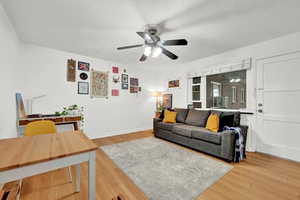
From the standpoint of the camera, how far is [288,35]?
2467 millimetres

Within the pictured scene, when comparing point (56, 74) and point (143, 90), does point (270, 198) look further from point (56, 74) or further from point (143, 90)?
point (56, 74)

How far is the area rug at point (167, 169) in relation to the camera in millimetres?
1617

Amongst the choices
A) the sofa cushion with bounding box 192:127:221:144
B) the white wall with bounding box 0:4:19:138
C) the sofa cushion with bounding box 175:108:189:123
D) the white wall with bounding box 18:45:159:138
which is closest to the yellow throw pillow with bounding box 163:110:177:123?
the sofa cushion with bounding box 175:108:189:123

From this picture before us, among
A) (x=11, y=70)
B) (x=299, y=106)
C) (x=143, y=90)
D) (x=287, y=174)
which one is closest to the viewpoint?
(x=287, y=174)

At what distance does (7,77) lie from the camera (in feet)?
6.52

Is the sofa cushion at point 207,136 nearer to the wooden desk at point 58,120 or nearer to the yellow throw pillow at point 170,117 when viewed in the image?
the yellow throw pillow at point 170,117

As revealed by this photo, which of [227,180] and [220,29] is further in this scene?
[220,29]

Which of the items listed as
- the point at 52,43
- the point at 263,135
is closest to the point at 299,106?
the point at 263,135

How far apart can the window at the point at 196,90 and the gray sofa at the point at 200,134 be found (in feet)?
1.96

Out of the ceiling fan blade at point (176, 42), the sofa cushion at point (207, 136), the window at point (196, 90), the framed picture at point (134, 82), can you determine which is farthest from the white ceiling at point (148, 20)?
the sofa cushion at point (207, 136)

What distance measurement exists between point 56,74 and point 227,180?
4150mm

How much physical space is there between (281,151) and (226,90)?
1.69 metres

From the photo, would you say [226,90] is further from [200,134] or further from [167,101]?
[167,101]

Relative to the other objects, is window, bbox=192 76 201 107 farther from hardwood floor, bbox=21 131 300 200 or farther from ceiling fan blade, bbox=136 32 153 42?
ceiling fan blade, bbox=136 32 153 42
